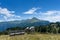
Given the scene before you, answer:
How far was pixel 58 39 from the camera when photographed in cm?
1501

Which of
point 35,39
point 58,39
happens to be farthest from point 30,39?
point 58,39

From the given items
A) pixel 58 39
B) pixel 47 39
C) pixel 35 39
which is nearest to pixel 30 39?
pixel 35 39

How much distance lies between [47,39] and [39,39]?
705 mm

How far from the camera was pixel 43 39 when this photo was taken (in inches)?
586

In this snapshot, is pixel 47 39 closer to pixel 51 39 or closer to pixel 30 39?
pixel 51 39

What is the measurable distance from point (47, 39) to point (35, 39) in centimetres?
106

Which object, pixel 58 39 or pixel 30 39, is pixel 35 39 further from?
pixel 58 39

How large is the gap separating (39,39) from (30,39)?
31.8 inches

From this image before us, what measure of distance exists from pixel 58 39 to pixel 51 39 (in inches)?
24.7

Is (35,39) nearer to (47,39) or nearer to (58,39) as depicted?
(47,39)

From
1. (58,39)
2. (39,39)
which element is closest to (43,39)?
(39,39)

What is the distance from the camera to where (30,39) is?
49.8ft

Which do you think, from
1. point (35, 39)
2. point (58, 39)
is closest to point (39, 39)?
point (35, 39)

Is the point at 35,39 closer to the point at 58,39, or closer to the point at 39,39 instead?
the point at 39,39
